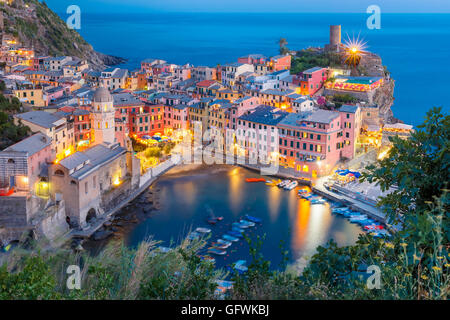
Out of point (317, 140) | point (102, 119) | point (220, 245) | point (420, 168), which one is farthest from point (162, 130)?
point (420, 168)

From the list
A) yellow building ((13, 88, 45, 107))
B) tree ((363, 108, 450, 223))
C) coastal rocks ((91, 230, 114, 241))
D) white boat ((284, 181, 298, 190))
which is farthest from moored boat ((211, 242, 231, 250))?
yellow building ((13, 88, 45, 107))

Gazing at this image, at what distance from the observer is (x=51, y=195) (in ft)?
41.6

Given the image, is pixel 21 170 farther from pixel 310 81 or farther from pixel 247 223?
pixel 310 81

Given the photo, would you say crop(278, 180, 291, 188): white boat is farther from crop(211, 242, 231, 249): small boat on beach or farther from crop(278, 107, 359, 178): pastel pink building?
crop(211, 242, 231, 249): small boat on beach

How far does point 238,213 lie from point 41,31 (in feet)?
90.4

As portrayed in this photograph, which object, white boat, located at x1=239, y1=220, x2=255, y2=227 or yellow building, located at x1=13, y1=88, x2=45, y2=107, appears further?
yellow building, located at x1=13, y1=88, x2=45, y2=107

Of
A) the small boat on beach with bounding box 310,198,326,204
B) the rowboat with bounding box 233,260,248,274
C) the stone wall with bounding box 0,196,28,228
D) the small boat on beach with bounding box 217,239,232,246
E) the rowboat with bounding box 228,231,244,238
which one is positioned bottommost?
the rowboat with bounding box 233,260,248,274

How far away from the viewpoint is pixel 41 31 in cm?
3625

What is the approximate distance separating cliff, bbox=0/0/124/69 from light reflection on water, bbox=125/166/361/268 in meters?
20.3

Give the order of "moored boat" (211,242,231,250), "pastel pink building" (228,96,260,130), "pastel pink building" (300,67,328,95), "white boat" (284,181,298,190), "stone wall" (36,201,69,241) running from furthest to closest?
"pastel pink building" (300,67,328,95) < "pastel pink building" (228,96,260,130) < "white boat" (284,181,298,190) < "moored boat" (211,242,231,250) < "stone wall" (36,201,69,241)

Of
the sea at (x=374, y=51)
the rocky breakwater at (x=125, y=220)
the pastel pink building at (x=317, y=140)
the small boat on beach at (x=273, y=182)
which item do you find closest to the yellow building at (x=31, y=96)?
the rocky breakwater at (x=125, y=220)

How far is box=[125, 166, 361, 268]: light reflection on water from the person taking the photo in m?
→ 12.4

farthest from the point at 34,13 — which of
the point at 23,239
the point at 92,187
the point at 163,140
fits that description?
the point at 23,239
